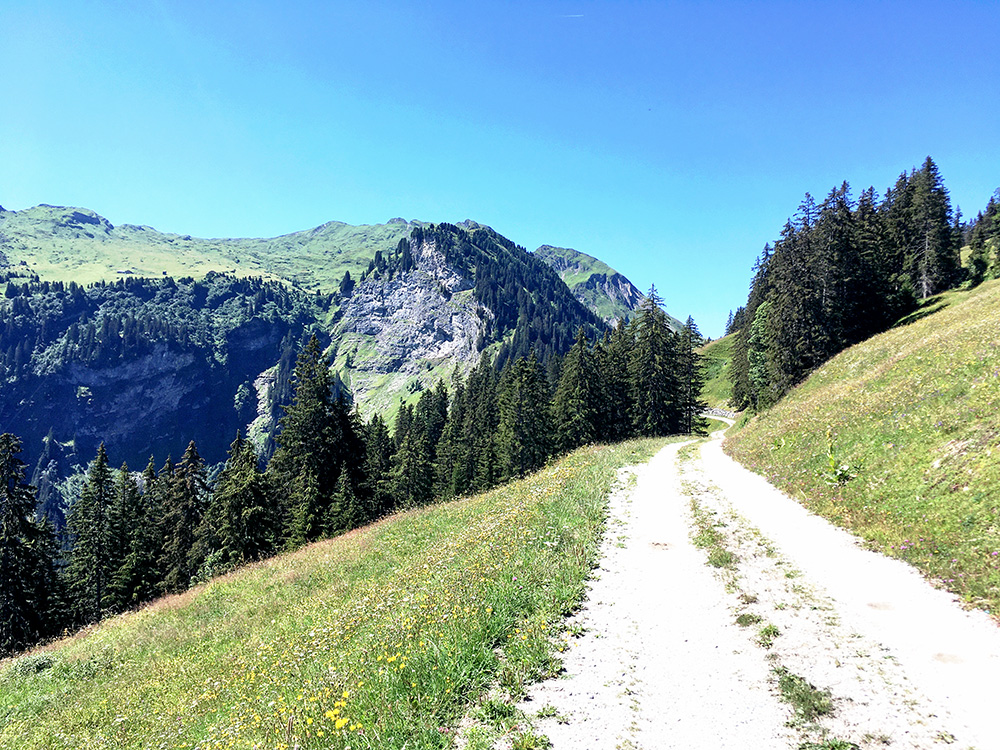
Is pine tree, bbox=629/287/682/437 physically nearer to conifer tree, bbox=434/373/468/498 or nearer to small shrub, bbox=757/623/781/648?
conifer tree, bbox=434/373/468/498

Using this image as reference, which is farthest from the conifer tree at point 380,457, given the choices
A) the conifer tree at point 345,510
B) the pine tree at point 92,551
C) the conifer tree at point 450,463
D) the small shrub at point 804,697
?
the small shrub at point 804,697

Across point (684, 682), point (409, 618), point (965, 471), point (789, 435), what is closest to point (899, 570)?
point (965, 471)

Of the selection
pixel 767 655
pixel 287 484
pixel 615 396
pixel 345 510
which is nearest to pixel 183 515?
pixel 287 484

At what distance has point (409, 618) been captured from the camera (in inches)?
340

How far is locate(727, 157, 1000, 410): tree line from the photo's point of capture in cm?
4506

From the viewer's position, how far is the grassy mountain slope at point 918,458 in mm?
9930

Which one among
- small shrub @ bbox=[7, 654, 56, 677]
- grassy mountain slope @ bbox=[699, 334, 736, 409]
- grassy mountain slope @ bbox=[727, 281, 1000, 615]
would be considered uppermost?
grassy mountain slope @ bbox=[699, 334, 736, 409]

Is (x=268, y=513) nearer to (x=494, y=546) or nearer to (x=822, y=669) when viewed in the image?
(x=494, y=546)

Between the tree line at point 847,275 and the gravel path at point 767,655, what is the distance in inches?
1575

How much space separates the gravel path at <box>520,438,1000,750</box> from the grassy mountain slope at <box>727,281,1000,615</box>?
1.14m

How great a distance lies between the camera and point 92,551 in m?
42.8

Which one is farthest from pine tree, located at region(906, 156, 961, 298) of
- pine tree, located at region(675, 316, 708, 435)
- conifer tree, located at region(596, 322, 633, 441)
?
conifer tree, located at region(596, 322, 633, 441)

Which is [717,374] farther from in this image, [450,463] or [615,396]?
[450,463]

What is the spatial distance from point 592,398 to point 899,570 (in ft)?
143
